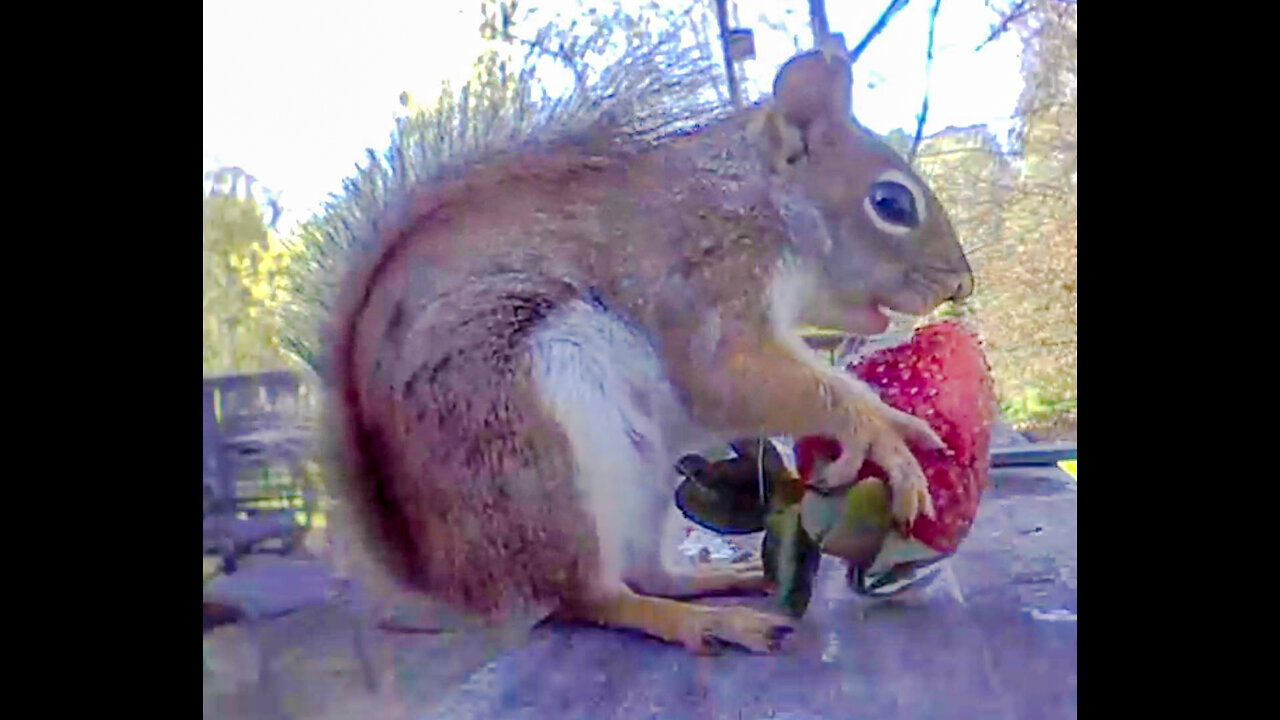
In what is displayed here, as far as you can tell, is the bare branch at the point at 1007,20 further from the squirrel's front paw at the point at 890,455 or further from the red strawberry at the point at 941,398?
the squirrel's front paw at the point at 890,455

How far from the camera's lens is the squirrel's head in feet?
4.42

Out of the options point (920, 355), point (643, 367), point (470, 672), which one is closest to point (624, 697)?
point (470, 672)

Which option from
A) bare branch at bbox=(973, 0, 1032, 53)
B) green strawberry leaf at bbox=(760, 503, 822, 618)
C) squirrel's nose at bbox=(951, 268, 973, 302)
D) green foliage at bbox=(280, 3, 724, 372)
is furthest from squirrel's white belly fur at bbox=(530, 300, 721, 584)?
bare branch at bbox=(973, 0, 1032, 53)

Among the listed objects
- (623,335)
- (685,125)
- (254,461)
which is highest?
(685,125)

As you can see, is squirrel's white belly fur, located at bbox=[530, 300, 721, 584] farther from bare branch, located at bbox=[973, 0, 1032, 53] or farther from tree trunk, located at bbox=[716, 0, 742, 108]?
bare branch, located at bbox=[973, 0, 1032, 53]

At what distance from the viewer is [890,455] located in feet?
4.43

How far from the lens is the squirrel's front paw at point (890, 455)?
134 cm

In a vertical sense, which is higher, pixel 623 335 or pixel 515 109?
pixel 515 109

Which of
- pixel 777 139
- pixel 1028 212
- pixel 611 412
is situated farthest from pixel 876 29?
pixel 611 412

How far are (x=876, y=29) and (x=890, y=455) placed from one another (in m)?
0.49

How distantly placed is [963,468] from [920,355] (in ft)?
0.47

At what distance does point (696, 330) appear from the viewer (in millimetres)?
1335

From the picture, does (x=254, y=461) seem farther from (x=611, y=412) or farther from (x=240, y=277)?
(x=611, y=412)
